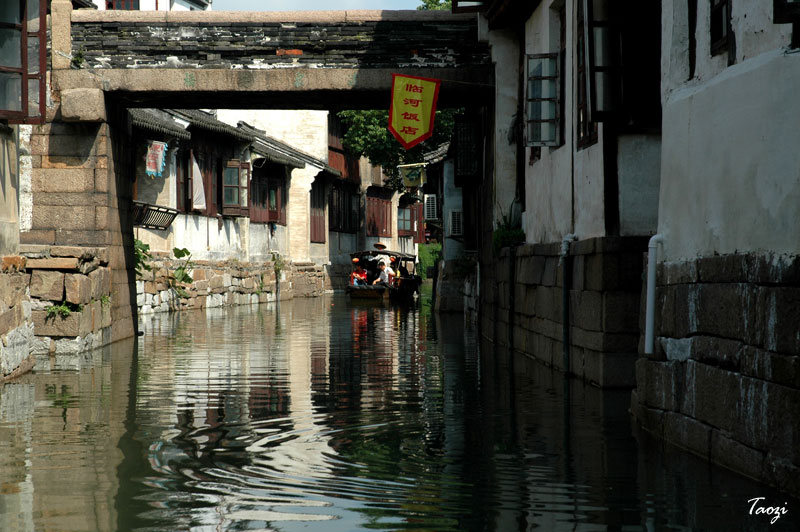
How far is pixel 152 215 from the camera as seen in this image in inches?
1005

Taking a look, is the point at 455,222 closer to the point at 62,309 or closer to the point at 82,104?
the point at 82,104

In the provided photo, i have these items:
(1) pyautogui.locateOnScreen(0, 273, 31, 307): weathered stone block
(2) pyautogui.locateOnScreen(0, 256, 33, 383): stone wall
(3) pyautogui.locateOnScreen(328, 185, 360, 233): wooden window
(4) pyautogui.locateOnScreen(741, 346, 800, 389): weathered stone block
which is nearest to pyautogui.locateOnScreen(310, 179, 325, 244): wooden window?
(3) pyautogui.locateOnScreen(328, 185, 360, 233): wooden window

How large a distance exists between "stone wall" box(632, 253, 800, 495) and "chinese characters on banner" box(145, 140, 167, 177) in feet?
60.4

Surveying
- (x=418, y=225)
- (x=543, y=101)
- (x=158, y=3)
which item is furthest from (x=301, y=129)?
(x=543, y=101)

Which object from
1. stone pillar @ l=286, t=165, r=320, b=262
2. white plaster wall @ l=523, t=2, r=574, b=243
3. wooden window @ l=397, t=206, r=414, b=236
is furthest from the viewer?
wooden window @ l=397, t=206, r=414, b=236

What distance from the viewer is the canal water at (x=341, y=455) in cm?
533

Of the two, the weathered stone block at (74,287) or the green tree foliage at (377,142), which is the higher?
the green tree foliage at (377,142)

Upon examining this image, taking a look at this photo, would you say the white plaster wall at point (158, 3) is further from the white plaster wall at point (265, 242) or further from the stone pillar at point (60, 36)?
the stone pillar at point (60, 36)

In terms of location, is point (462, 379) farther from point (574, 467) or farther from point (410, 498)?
point (410, 498)

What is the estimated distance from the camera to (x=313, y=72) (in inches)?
619

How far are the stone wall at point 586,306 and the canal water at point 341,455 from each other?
0.30 meters

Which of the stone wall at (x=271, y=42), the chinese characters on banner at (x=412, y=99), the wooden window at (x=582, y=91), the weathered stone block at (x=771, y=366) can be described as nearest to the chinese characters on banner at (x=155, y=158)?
the stone wall at (x=271, y=42)

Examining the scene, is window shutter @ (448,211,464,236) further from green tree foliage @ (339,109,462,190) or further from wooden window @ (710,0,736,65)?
wooden window @ (710,0,736,65)

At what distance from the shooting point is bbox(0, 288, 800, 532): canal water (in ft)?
17.5
